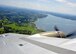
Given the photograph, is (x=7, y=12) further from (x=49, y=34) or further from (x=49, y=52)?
(x=49, y=52)

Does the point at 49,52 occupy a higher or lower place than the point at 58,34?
higher

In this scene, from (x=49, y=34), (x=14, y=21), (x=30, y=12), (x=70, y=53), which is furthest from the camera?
(x=30, y=12)

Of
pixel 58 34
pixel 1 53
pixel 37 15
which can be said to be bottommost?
pixel 37 15

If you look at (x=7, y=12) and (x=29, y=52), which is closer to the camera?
(x=29, y=52)

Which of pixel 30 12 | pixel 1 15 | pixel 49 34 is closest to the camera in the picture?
pixel 49 34

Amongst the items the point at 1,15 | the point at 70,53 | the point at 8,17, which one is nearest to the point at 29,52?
the point at 70,53

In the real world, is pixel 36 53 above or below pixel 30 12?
above

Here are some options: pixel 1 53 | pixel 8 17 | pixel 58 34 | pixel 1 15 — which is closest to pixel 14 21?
pixel 8 17

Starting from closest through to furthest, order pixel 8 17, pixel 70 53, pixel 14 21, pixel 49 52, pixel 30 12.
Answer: pixel 70 53 → pixel 49 52 → pixel 14 21 → pixel 8 17 → pixel 30 12

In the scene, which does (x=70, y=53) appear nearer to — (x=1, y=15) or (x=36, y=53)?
(x=36, y=53)
